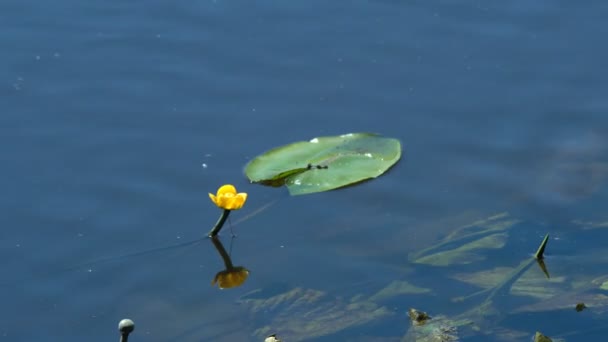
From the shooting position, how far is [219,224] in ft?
15.1

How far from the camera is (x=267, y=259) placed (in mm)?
4633

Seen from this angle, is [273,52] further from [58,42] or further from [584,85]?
[584,85]

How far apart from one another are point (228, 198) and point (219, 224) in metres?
0.19

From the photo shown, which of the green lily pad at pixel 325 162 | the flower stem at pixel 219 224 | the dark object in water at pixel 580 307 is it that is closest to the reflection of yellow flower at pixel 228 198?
the flower stem at pixel 219 224

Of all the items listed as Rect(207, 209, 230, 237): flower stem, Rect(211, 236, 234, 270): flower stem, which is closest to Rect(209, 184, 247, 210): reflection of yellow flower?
Rect(207, 209, 230, 237): flower stem

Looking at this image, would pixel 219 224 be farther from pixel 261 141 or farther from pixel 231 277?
pixel 261 141

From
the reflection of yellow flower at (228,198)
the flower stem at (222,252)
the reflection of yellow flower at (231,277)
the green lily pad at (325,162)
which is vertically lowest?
the reflection of yellow flower at (231,277)

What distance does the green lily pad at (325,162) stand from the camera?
505 cm

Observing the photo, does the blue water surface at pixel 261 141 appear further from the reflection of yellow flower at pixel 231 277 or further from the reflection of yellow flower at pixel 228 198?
the reflection of yellow flower at pixel 228 198

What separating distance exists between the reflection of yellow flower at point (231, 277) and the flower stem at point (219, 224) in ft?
0.59

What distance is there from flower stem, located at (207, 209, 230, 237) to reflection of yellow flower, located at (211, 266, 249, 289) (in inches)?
7.1

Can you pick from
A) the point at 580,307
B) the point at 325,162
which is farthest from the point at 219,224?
the point at 580,307

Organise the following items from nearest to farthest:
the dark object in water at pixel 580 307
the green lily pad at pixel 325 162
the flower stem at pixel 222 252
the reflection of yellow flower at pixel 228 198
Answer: the dark object in water at pixel 580 307, the reflection of yellow flower at pixel 228 198, the flower stem at pixel 222 252, the green lily pad at pixel 325 162

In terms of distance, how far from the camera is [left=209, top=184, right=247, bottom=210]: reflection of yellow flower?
445cm
